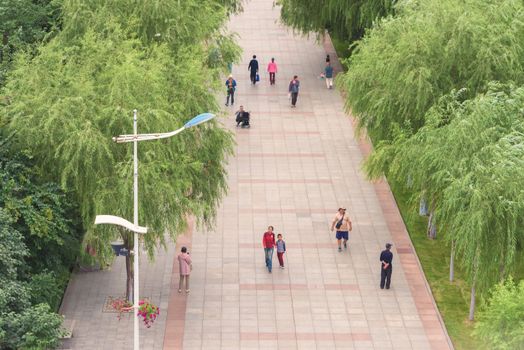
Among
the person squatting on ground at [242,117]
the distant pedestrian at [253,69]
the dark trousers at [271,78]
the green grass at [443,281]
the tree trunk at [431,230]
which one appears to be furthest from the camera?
the dark trousers at [271,78]

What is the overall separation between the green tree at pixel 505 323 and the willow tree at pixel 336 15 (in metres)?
24.6

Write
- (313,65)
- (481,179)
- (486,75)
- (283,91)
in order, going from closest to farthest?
1. (481,179)
2. (486,75)
3. (283,91)
4. (313,65)

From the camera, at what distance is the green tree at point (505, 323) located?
2739 centimetres

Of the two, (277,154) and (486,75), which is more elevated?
(486,75)

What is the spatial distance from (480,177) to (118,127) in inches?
373

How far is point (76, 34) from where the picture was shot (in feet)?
133

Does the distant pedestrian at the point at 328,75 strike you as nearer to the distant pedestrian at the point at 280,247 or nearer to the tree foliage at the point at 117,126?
the tree foliage at the point at 117,126

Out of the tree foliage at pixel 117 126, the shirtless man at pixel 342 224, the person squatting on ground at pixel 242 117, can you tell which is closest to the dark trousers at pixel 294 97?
the person squatting on ground at pixel 242 117

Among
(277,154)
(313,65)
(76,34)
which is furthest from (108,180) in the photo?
(313,65)

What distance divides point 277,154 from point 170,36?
8.44 metres

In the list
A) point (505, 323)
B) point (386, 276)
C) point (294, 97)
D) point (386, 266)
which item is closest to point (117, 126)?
point (386, 266)

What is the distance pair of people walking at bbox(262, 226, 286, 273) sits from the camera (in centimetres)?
3759

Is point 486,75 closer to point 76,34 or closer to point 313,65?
point 76,34

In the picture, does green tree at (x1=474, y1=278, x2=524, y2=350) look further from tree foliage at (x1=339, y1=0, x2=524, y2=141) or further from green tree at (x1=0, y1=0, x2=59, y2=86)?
green tree at (x1=0, y1=0, x2=59, y2=86)
